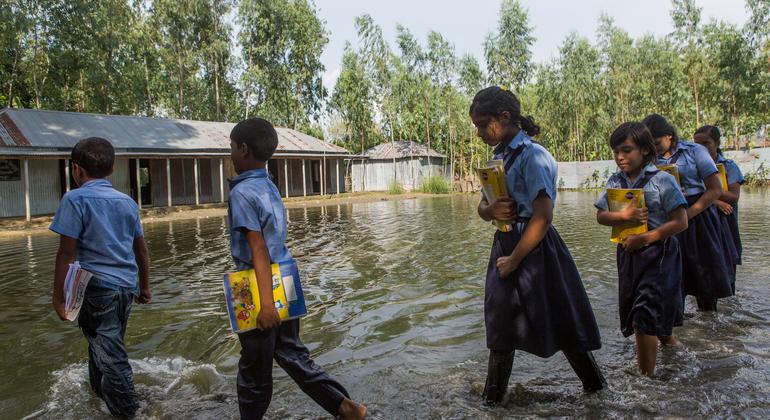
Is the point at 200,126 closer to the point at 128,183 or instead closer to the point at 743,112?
the point at 128,183

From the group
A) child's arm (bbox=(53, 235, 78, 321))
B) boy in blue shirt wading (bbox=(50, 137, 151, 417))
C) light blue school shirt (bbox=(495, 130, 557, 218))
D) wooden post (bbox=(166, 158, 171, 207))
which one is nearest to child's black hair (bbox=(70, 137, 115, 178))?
boy in blue shirt wading (bbox=(50, 137, 151, 417))

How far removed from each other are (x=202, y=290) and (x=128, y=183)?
19.9 m

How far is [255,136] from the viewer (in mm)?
2727

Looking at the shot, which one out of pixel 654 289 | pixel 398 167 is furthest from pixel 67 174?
pixel 654 289

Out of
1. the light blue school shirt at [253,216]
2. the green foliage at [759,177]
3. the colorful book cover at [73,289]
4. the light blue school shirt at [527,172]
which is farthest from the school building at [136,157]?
the green foliage at [759,177]

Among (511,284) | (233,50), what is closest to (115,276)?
(511,284)

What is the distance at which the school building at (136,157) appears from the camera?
20.2 metres

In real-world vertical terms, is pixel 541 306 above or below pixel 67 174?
below

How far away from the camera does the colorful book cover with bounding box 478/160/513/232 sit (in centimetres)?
285

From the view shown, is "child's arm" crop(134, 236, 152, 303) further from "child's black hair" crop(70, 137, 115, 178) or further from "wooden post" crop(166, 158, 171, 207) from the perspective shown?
"wooden post" crop(166, 158, 171, 207)

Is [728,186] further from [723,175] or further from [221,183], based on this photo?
[221,183]

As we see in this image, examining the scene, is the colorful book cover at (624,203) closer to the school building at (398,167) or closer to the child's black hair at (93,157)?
the child's black hair at (93,157)

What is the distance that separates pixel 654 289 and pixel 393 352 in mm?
1942

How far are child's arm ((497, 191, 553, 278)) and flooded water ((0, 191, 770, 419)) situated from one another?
3.01ft
